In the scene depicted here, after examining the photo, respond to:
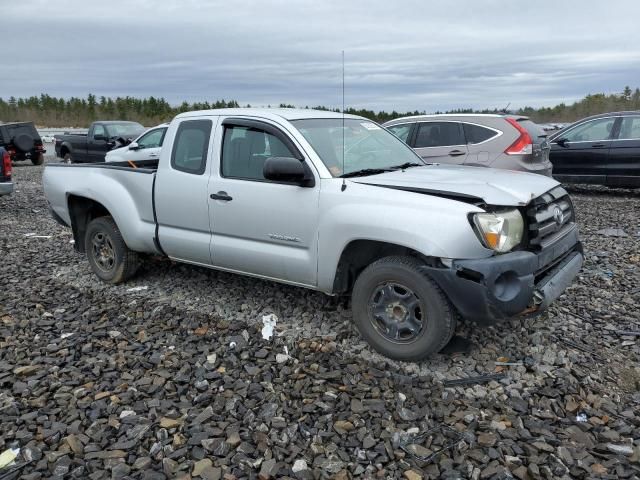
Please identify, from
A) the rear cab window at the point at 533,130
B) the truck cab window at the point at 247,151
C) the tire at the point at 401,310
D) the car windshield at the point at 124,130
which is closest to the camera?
the tire at the point at 401,310

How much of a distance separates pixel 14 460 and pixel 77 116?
2196 inches

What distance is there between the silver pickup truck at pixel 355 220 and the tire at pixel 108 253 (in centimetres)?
3

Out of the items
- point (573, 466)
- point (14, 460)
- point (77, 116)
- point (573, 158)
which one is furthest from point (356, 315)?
point (77, 116)

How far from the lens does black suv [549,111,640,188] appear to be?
1079 cm

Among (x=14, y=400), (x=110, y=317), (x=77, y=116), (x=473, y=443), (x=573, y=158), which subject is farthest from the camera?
(x=77, y=116)

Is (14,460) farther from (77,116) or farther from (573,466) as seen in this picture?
(77,116)

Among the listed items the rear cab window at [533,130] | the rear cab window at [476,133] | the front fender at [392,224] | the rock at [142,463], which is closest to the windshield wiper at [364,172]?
the front fender at [392,224]

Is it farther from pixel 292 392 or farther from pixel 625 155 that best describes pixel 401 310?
pixel 625 155

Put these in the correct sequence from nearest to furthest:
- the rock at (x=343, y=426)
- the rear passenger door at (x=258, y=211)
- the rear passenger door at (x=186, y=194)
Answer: the rock at (x=343, y=426), the rear passenger door at (x=258, y=211), the rear passenger door at (x=186, y=194)

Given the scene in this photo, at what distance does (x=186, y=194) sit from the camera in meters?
5.06

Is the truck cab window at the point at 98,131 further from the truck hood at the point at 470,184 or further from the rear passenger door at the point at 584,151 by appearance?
the truck hood at the point at 470,184

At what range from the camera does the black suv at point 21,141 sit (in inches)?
813

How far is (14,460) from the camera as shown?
304 centimetres

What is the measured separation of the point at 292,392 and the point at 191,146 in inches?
103
